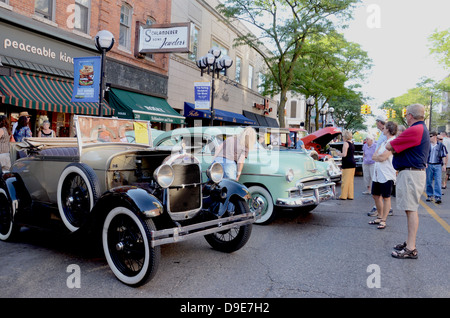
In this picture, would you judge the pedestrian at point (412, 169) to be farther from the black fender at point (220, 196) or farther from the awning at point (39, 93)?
the awning at point (39, 93)

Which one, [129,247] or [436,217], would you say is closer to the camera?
[129,247]

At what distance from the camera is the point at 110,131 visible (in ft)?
17.4

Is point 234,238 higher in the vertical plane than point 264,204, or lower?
lower

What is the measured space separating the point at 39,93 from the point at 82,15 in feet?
13.8

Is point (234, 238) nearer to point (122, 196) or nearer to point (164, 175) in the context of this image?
point (164, 175)

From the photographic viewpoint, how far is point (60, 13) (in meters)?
12.7

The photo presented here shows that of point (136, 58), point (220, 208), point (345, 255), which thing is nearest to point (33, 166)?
point (220, 208)

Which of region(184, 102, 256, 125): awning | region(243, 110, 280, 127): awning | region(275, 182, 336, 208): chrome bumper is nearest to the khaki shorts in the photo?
region(275, 182, 336, 208): chrome bumper

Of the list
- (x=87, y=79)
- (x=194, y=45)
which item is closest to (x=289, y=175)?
(x=87, y=79)

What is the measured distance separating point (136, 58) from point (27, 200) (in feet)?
41.9

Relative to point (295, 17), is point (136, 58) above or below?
below

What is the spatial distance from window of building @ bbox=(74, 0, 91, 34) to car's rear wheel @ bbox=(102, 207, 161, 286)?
11862 millimetres

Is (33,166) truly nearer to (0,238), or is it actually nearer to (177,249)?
(0,238)

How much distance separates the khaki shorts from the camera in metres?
4.82
